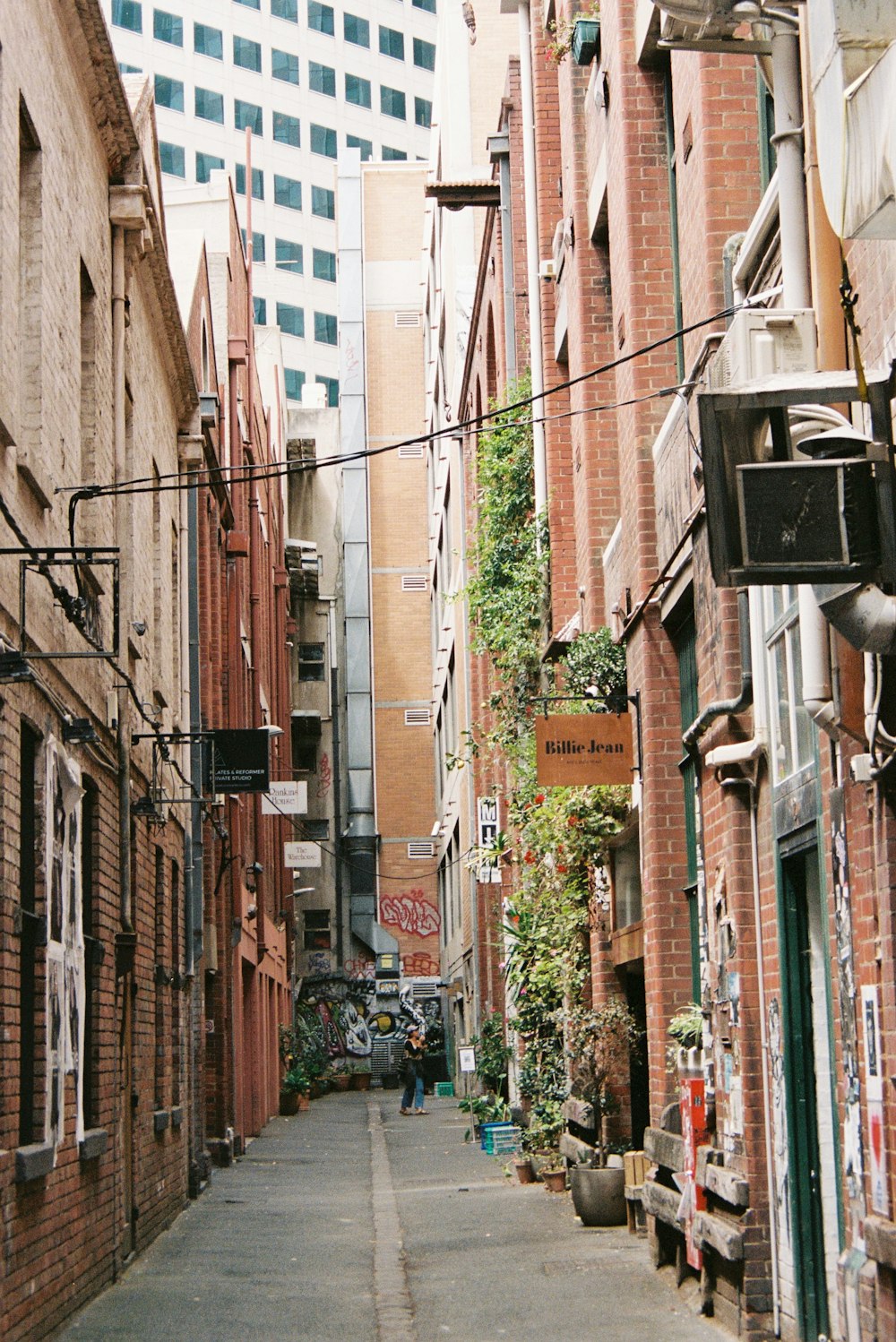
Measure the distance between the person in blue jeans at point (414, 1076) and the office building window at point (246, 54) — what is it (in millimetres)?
46506

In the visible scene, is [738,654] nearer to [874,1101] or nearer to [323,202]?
[874,1101]

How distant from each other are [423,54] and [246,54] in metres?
7.69

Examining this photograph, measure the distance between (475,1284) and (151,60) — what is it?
6318cm

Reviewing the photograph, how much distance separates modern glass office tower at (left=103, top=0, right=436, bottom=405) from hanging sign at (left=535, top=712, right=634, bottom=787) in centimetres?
5616

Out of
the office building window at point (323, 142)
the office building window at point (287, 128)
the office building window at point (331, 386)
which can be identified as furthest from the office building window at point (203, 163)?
the office building window at point (331, 386)

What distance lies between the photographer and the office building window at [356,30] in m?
72.2

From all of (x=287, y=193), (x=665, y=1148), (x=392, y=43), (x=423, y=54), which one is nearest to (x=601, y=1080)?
(x=665, y=1148)

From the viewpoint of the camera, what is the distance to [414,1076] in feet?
115

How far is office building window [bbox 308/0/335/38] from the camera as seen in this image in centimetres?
7150

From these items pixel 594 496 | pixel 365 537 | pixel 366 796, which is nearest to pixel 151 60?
pixel 365 537

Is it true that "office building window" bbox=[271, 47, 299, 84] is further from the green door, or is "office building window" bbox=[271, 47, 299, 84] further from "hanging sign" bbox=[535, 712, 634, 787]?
the green door

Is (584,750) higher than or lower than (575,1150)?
→ higher

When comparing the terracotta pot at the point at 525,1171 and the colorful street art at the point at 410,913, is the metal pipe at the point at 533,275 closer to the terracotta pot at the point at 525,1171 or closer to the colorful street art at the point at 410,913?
the terracotta pot at the point at 525,1171

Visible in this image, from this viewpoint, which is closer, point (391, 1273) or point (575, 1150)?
point (391, 1273)
